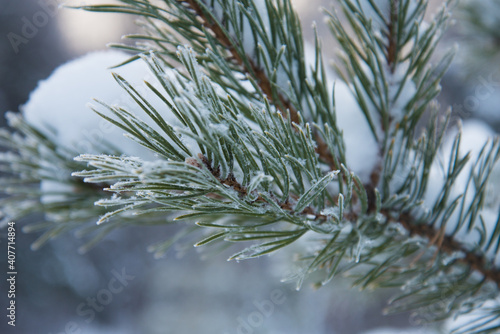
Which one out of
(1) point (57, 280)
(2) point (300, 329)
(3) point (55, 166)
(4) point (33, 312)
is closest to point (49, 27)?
(1) point (57, 280)

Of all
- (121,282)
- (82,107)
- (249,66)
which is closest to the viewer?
(249,66)

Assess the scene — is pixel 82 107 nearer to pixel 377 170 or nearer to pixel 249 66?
pixel 249 66

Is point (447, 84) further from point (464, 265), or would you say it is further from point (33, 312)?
point (33, 312)

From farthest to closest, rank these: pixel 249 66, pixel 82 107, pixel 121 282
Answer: pixel 121 282
pixel 82 107
pixel 249 66

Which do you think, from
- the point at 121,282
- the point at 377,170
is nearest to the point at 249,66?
the point at 377,170

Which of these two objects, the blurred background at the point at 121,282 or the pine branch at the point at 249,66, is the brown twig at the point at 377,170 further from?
the blurred background at the point at 121,282

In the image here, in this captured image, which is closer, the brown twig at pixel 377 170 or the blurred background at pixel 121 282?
the brown twig at pixel 377 170

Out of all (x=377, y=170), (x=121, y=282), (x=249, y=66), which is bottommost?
(x=121, y=282)

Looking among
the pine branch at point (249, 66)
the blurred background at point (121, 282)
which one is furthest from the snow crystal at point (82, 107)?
the blurred background at point (121, 282)

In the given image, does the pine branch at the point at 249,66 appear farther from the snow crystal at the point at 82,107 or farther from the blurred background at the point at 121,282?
the blurred background at the point at 121,282

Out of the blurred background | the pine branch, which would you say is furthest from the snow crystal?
the blurred background
